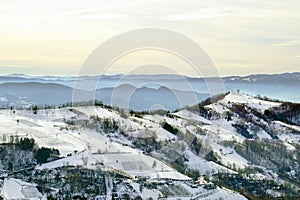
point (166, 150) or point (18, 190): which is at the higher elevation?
point (166, 150)

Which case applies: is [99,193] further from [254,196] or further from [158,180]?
[254,196]

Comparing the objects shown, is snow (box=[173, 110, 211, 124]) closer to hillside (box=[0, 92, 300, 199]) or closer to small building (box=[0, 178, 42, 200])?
hillside (box=[0, 92, 300, 199])

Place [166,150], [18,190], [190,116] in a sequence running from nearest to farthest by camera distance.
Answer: [18,190] → [166,150] → [190,116]

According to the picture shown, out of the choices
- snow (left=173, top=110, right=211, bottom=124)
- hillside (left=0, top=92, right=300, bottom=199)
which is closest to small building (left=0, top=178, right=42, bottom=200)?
hillside (left=0, top=92, right=300, bottom=199)

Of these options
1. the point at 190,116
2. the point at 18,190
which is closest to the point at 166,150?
the point at 190,116

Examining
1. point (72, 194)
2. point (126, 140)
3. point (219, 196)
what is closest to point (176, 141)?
point (126, 140)

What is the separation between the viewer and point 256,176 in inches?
5512

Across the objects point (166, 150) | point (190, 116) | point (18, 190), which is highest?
point (190, 116)

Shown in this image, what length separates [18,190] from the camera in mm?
99125

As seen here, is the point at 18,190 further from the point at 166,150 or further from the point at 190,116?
the point at 190,116

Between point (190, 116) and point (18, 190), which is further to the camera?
point (190, 116)

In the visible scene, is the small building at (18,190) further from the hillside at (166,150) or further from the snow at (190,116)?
the snow at (190,116)

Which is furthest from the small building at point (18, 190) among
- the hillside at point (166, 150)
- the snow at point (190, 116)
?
the snow at point (190, 116)

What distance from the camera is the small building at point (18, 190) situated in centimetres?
9656
